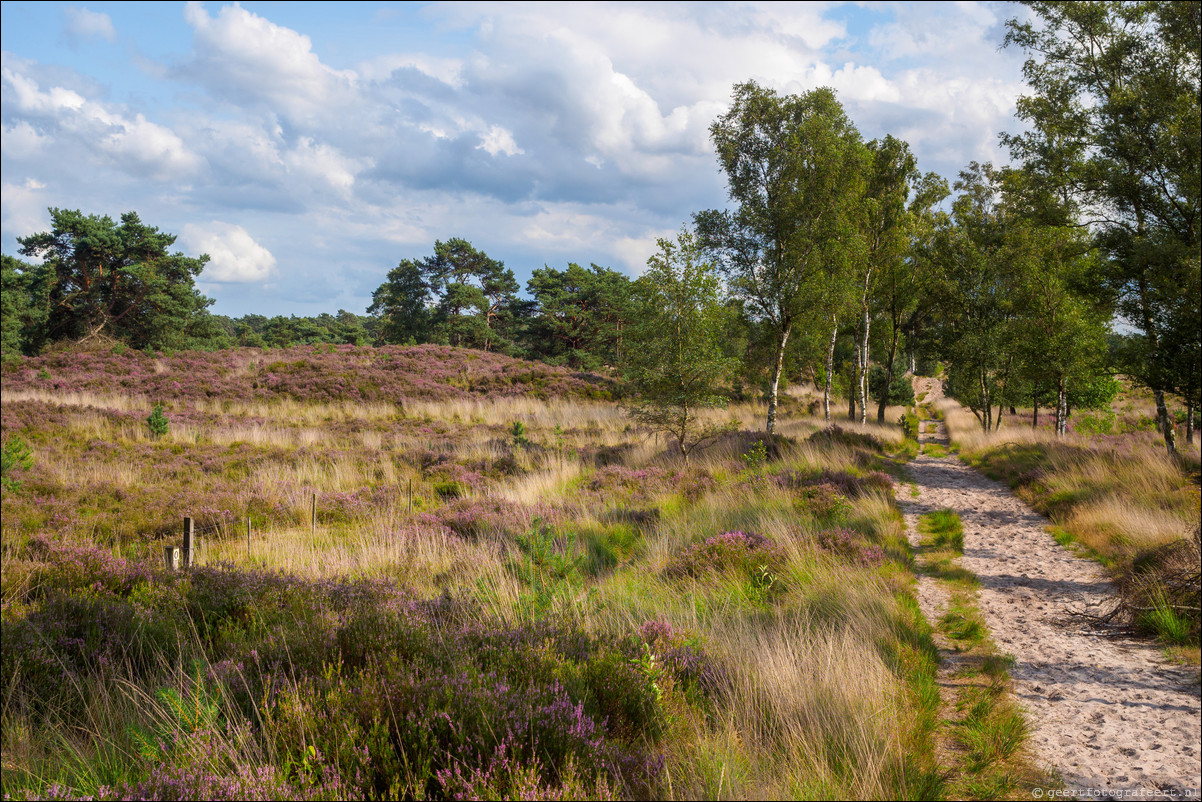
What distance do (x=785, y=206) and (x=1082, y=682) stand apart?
55.5ft

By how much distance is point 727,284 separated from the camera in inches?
782

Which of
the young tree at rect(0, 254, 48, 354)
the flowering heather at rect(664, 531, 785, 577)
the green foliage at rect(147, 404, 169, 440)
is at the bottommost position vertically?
the flowering heather at rect(664, 531, 785, 577)

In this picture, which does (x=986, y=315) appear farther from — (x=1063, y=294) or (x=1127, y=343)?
(x=1127, y=343)

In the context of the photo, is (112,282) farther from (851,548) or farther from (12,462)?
(851,548)

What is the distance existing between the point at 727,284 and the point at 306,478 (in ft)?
47.4

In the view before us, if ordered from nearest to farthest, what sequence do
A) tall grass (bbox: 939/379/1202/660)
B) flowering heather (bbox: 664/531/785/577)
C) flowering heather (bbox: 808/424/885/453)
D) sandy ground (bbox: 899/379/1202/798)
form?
sandy ground (bbox: 899/379/1202/798) < tall grass (bbox: 939/379/1202/660) < flowering heather (bbox: 664/531/785/577) < flowering heather (bbox: 808/424/885/453)

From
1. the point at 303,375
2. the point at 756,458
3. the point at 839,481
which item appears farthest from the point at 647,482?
the point at 303,375

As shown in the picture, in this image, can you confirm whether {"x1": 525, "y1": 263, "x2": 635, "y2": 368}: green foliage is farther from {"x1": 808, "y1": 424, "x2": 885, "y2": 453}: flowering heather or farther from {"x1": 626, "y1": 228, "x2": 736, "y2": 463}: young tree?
{"x1": 626, "y1": 228, "x2": 736, "y2": 463}: young tree

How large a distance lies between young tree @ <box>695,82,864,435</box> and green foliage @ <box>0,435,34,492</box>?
1874 centimetres

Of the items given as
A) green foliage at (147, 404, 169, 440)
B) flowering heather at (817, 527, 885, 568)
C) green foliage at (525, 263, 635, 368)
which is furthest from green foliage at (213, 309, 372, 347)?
flowering heather at (817, 527, 885, 568)

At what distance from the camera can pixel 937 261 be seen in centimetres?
2536

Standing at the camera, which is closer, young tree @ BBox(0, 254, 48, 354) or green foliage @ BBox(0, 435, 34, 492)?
green foliage @ BBox(0, 435, 34, 492)

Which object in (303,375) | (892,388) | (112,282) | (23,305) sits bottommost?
(303,375)

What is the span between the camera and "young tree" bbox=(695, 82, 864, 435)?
61.8 feet
